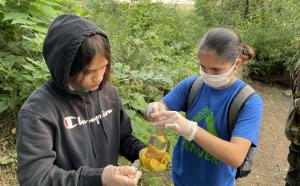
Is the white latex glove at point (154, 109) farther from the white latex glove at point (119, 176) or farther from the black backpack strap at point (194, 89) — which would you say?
the white latex glove at point (119, 176)

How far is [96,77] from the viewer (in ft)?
5.15

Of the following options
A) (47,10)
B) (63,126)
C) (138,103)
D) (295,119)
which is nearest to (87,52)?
(63,126)

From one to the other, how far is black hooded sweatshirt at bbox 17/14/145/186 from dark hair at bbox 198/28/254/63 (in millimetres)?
623

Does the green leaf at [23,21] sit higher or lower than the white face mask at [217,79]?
lower

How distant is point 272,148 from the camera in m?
5.74

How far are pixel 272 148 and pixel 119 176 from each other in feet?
15.8

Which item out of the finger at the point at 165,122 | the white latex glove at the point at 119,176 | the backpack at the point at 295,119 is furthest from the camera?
the backpack at the point at 295,119

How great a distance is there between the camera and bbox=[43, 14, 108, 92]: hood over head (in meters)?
1.48

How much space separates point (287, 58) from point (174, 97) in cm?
691

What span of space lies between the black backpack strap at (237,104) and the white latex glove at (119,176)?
0.69 meters

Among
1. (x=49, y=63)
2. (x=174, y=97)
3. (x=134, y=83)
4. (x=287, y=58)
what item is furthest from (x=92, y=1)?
(x=49, y=63)

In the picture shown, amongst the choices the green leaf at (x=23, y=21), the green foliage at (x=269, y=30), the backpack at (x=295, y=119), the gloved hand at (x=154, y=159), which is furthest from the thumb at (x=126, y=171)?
the green foliage at (x=269, y=30)

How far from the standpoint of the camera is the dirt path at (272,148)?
191 inches

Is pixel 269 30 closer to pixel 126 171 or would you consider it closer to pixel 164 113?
pixel 164 113
